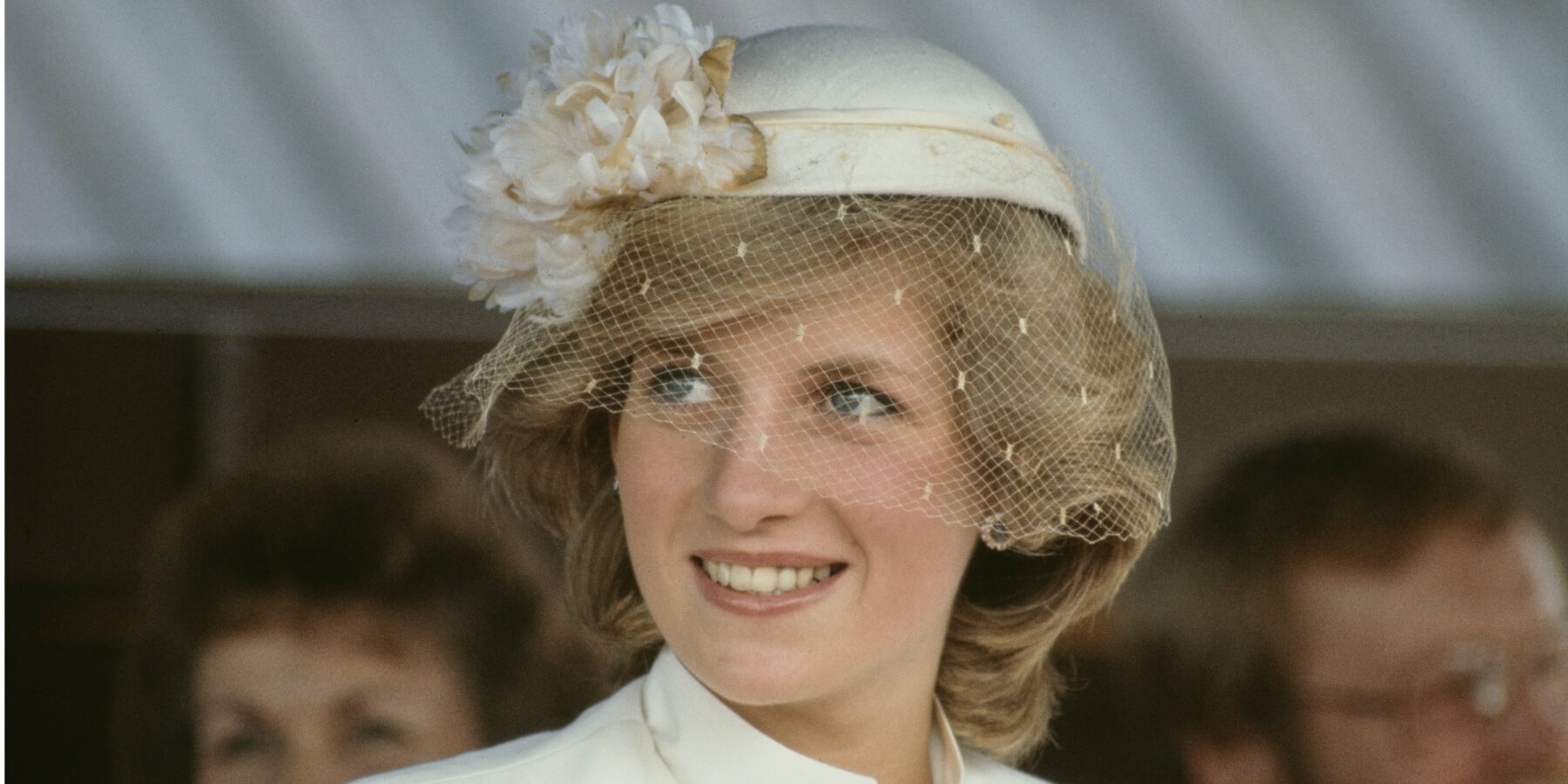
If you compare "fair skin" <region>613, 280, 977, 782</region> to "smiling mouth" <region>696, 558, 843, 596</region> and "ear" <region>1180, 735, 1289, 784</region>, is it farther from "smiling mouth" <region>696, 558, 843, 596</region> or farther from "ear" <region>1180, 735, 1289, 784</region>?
"ear" <region>1180, 735, 1289, 784</region>

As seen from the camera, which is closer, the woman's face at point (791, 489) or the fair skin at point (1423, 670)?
the woman's face at point (791, 489)

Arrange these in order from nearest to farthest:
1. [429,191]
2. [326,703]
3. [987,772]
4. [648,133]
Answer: [648,133], [987,772], [326,703], [429,191]

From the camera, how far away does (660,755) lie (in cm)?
139

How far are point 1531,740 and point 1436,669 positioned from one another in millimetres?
141

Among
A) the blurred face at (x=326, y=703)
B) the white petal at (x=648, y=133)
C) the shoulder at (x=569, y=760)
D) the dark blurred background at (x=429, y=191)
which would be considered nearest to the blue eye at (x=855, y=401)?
the white petal at (x=648, y=133)

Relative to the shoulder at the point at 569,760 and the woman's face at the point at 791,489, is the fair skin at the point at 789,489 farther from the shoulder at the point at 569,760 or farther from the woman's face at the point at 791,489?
the shoulder at the point at 569,760

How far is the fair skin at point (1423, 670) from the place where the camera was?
207cm

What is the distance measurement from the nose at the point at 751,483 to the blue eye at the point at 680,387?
42 millimetres

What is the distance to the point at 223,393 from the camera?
2148 mm

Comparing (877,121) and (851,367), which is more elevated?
(877,121)

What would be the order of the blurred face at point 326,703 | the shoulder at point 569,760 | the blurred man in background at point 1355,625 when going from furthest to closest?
the blurred man in background at point 1355,625 → the blurred face at point 326,703 → the shoulder at point 569,760

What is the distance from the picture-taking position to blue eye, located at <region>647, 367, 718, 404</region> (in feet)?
4.30

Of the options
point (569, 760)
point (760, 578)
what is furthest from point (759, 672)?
point (569, 760)

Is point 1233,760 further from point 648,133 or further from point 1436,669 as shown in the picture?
point 648,133
